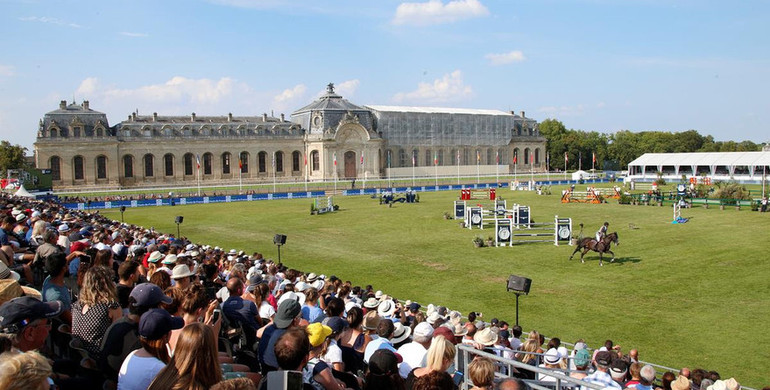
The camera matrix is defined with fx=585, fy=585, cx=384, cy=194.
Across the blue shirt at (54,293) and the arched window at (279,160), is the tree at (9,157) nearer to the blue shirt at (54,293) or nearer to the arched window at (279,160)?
the arched window at (279,160)

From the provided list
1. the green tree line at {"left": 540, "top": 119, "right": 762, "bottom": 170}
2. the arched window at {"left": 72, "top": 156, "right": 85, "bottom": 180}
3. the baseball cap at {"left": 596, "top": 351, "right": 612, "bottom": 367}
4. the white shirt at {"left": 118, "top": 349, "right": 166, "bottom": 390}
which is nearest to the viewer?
the white shirt at {"left": 118, "top": 349, "right": 166, "bottom": 390}

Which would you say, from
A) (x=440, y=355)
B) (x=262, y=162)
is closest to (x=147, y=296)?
(x=440, y=355)

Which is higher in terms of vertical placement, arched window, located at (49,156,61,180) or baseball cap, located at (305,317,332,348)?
arched window, located at (49,156,61,180)

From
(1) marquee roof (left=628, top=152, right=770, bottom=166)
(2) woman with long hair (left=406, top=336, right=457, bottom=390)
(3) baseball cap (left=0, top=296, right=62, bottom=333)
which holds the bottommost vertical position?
(2) woman with long hair (left=406, top=336, right=457, bottom=390)

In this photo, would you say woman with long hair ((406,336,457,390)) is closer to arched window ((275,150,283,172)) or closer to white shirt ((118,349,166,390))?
white shirt ((118,349,166,390))

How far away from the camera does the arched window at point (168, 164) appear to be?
74562mm

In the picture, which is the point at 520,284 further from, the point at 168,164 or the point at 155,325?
the point at 168,164

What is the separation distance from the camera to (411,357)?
5988mm

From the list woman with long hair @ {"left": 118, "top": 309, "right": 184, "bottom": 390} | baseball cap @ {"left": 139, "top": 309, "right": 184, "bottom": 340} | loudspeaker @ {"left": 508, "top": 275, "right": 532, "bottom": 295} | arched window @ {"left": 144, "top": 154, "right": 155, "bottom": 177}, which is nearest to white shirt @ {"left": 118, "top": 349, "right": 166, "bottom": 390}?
woman with long hair @ {"left": 118, "top": 309, "right": 184, "bottom": 390}

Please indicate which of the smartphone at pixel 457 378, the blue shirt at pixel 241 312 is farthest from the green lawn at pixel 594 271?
the blue shirt at pixel 241 312

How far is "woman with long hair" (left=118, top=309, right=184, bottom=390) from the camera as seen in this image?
4.18 m

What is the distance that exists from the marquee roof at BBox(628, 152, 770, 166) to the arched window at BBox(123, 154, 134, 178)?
2432 inches

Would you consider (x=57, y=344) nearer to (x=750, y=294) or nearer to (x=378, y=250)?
(x=750, y=294)

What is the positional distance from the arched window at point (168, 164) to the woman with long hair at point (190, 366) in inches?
2980
